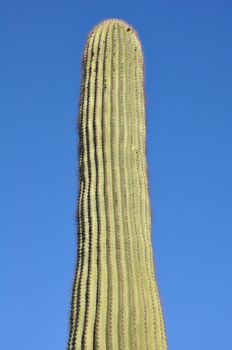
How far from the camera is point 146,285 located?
546 cm

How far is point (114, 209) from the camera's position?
5.86 m

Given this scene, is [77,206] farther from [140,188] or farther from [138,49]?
[138,49]

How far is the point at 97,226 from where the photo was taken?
5746 millimetres

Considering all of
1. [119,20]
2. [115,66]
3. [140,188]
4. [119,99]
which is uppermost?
[119,20]

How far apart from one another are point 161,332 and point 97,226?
1.05m

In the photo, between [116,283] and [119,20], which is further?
[119,20]

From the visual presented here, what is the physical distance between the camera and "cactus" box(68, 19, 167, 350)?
5152mm

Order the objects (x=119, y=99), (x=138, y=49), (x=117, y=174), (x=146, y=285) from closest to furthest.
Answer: (x=146, y=285)
(x=117, y=174)
(x=119, y=99)
(x=138, y=49)

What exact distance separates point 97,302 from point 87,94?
2.29 meters

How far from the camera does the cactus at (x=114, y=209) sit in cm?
515

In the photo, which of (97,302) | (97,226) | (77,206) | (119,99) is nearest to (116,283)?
(97,302)

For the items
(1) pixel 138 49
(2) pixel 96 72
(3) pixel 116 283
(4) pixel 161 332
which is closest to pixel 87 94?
(2) pixel 96 72

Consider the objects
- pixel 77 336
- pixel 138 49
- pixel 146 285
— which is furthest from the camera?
pixel 138 49

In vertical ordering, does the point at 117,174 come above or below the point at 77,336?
above
